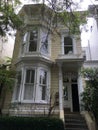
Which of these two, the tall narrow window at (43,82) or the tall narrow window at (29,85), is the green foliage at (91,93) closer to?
the tall narrow window at (43,82)

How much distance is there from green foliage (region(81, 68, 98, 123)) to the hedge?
2195 millimetres

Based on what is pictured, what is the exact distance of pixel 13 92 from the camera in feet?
38.9

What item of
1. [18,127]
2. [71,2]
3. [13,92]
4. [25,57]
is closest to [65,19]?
[71,2]

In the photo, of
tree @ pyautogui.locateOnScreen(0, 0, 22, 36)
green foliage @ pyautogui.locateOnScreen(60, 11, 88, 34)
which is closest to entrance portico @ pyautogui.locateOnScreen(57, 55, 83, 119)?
green foliage @ pyautogui.locateOnScreen(60, 11, 88, 34)

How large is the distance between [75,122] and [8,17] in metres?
7.15

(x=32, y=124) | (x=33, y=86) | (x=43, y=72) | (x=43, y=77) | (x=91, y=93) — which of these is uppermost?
(x=43, y=72)

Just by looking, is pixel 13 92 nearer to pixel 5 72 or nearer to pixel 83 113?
pixel 5 72

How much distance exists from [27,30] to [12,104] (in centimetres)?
582

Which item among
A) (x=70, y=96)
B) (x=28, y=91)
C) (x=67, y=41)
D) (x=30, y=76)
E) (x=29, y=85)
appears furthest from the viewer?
(x=67, y=41)

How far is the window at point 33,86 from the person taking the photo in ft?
36.6

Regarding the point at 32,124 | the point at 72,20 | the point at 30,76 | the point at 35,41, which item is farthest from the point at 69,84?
the point at 72,20

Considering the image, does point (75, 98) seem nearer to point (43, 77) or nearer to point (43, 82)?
point (43, 82)

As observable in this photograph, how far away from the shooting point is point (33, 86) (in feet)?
37.3

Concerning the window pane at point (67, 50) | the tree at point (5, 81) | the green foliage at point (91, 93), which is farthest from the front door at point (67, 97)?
the tree at point (5, 81)
